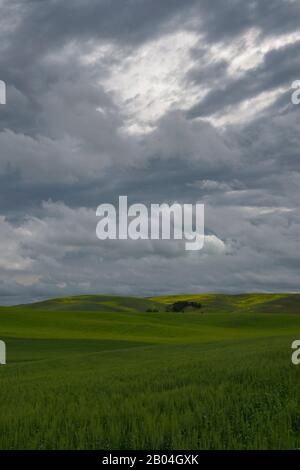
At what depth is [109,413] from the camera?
10.1m

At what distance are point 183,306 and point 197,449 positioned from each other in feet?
505

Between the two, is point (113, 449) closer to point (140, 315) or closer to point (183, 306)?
point (140, 315)

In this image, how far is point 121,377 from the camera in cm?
1798

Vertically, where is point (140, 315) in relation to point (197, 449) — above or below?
above

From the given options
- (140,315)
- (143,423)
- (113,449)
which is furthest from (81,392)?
(140,315)

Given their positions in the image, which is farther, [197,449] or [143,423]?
[143,423]

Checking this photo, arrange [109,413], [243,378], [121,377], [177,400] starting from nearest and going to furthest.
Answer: [109,413] < [177,400] < [243,378] < [121,377]

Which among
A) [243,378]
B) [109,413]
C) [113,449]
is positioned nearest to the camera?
[113,449]
